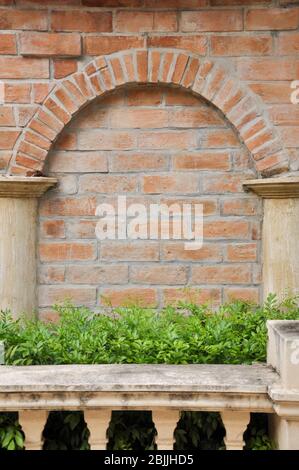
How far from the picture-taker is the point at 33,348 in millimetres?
2898

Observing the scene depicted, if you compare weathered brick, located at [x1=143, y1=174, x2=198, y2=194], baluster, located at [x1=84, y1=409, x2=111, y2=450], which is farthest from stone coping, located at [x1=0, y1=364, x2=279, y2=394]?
weathered brick, located at [x1=143, y1=174, x2=198, y2=194]

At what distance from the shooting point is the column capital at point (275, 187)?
13.5ft

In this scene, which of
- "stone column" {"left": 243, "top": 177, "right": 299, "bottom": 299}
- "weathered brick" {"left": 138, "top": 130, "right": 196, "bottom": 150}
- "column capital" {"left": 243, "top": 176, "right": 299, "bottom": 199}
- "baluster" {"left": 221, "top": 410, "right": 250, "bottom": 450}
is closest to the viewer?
"baluster" {"left": 221, "top": 410, "right": 250, "bottom": 450}

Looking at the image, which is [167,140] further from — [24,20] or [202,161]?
[24,20]

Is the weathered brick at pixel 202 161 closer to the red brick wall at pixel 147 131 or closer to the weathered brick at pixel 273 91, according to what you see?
the red brick wall at pixel 147 131

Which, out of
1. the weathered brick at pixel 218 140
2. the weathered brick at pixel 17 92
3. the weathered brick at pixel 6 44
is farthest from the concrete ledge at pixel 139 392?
the weathered brick at pixel 6 44

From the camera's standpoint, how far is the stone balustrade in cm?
239

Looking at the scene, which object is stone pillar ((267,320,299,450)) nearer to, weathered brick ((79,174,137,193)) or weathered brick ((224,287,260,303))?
weathered brick ((224,287,260,303))

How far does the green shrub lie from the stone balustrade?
0.13 metres

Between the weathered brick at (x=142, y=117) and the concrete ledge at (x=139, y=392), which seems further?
the weathered brick at (x=142, y=117)

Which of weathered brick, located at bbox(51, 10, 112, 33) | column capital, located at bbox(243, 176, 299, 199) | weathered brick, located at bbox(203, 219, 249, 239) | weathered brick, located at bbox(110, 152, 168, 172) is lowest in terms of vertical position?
weathered brick, located at bbox(203, 219, 249, 239)

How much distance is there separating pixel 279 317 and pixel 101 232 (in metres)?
1.40
